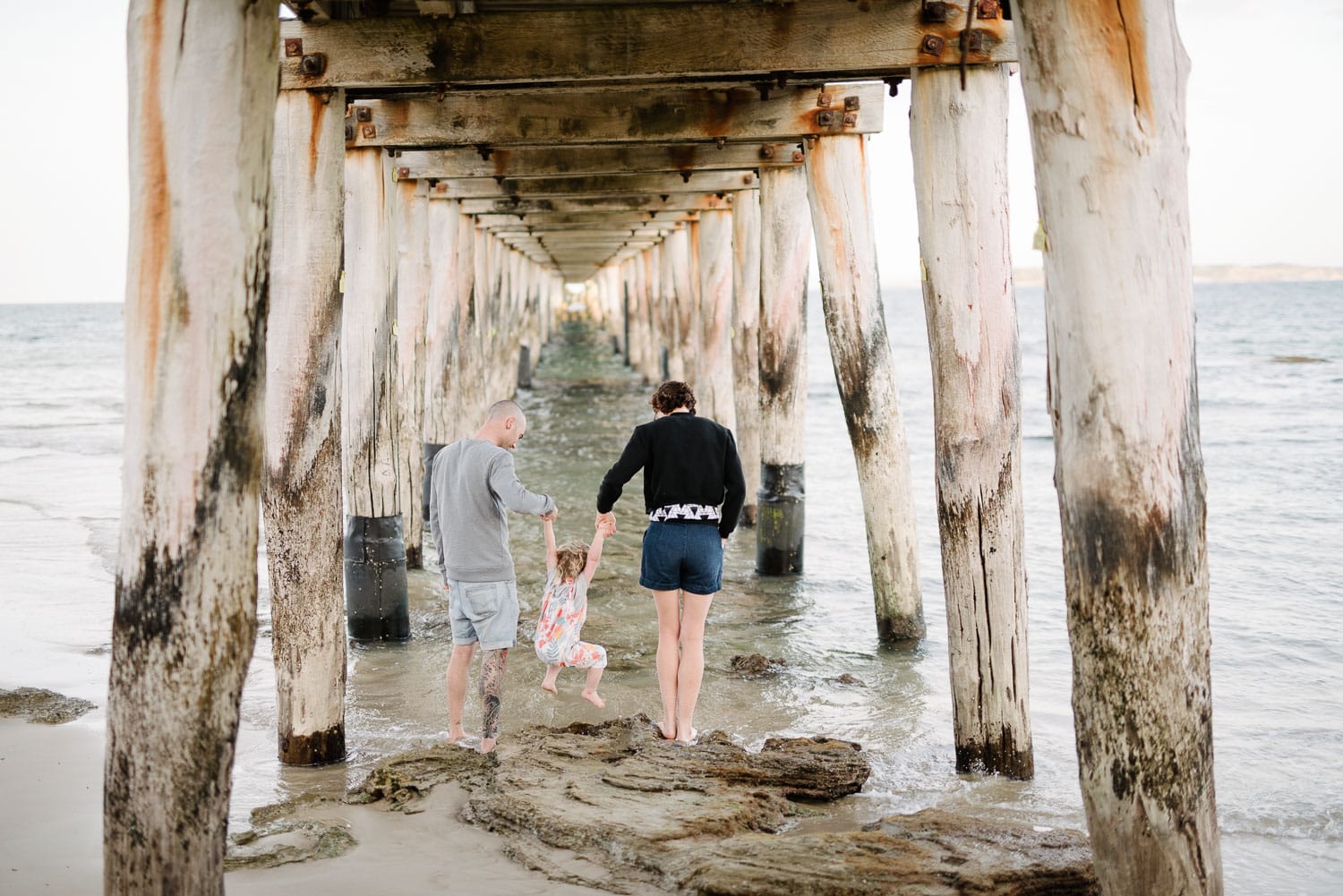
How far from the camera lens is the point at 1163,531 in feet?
9.51

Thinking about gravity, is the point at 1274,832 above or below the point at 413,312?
below

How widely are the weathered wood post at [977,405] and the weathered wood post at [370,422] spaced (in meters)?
3.46

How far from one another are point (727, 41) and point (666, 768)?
3.08 metres

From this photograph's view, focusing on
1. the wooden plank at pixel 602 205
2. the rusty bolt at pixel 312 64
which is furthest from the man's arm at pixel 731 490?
the wooden plank at pixel 602 205

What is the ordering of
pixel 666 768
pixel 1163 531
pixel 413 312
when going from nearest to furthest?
pixel 1163 531 → pixel 666 768 → pixel 413 312

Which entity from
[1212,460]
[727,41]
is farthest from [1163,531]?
[1212,460]

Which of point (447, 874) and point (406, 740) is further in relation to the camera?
point (406, 740)

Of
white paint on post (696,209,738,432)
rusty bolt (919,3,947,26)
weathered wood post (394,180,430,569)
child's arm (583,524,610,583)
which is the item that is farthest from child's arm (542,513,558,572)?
white paint on post (696,209,738,432)

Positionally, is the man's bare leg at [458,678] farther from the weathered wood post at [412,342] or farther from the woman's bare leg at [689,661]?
the weathered wood post at [412,342]

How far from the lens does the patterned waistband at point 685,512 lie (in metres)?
4.98

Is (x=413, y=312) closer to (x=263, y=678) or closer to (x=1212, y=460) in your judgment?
(x=263, y=678)

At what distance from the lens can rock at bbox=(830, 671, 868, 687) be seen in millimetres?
6469

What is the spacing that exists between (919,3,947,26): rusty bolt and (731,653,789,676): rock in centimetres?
335

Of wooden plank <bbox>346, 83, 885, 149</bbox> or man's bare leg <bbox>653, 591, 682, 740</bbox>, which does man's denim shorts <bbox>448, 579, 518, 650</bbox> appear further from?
wooden plank <bbox>346, 83, 885, 149</bbox>
